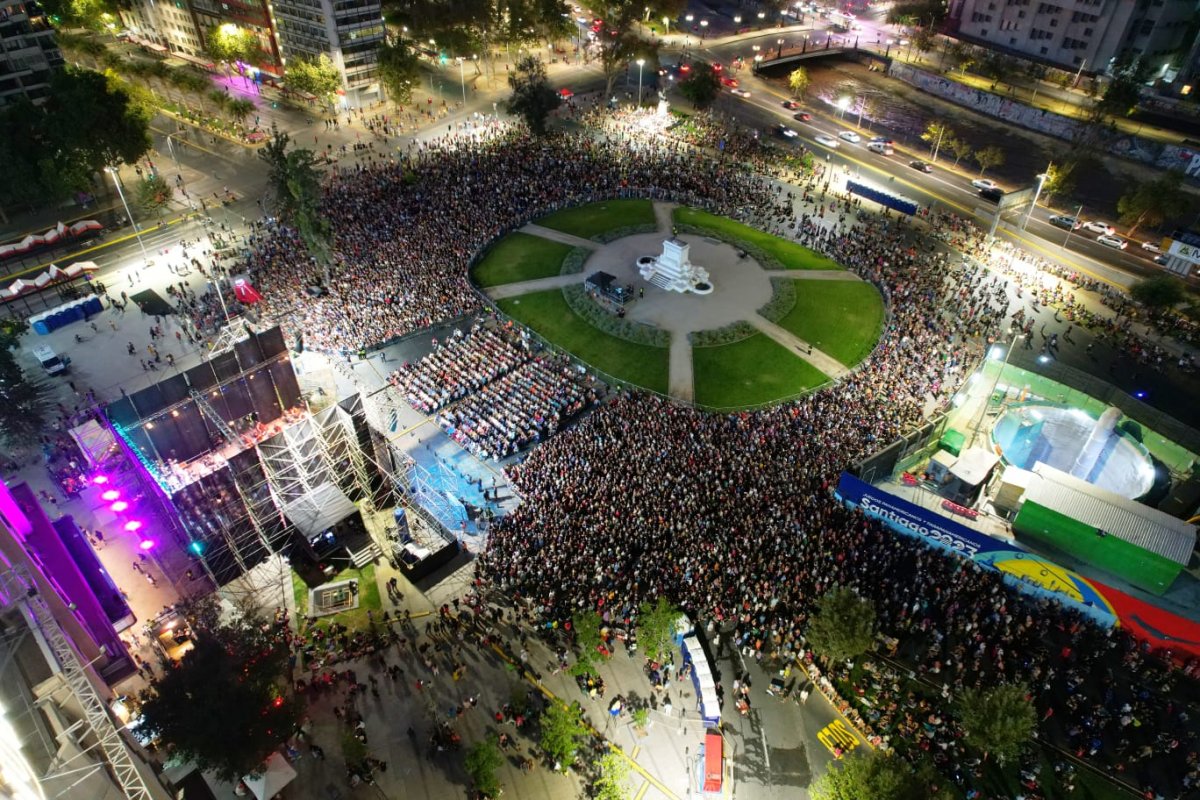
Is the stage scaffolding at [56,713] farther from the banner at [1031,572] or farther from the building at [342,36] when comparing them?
the building at [342,36]

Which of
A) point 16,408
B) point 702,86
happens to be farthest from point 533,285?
point 702,86

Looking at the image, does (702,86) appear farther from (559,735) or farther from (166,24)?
(166,24)

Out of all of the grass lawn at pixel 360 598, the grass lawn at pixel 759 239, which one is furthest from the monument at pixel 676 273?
the grass lawn at pixel 360 598

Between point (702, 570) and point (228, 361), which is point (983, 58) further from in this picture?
point (228, 361)

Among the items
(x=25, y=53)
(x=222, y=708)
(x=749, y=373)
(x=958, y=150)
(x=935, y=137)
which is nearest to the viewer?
(x=222, y=708)

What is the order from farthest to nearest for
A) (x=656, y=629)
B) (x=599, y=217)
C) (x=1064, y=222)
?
(x=599, y=217) → (x=1064, y=222) → (x=656, y=629)

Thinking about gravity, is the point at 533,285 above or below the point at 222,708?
below

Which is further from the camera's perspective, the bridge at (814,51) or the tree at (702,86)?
the bridge at (814,51)
